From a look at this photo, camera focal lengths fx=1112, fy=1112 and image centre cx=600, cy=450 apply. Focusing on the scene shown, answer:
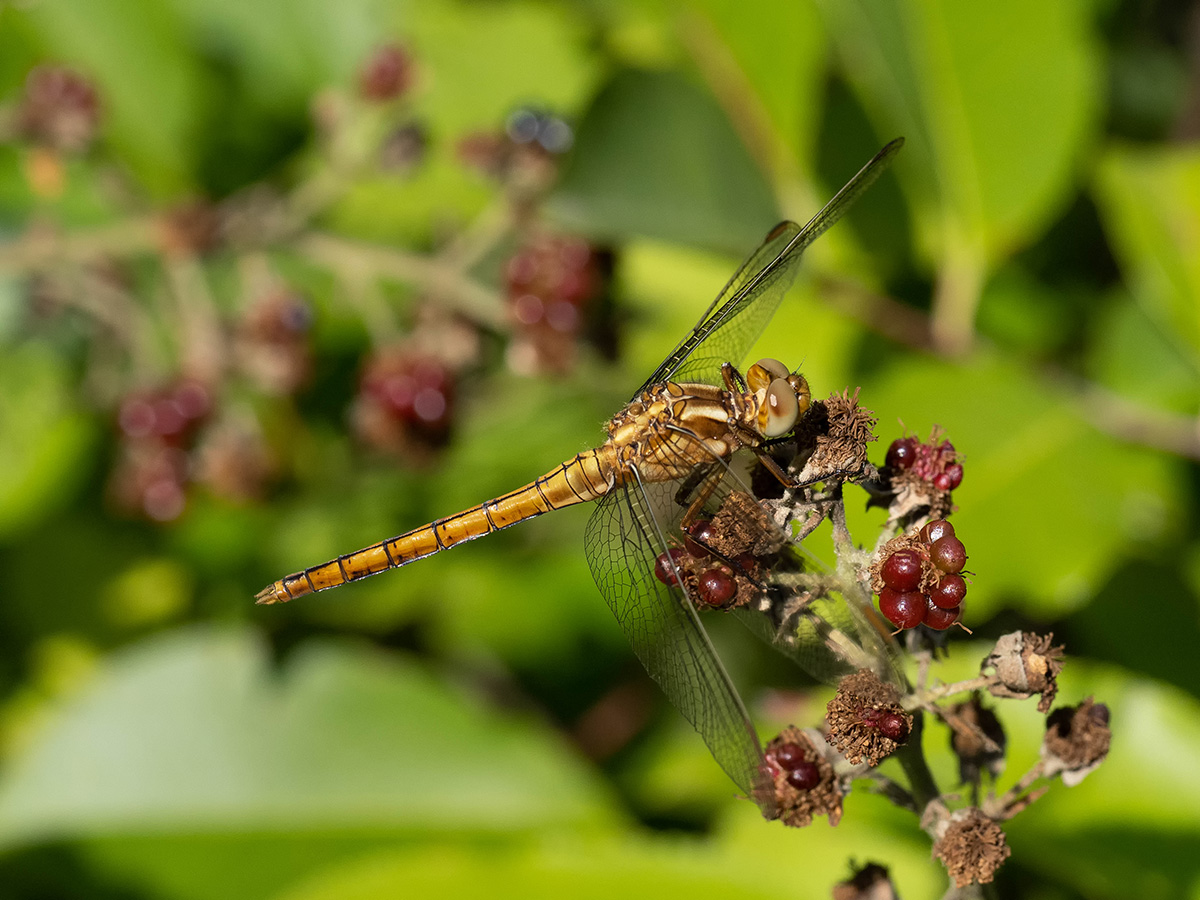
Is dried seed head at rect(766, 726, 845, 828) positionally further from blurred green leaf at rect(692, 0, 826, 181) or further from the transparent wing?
blurred green leaf at rect(692, 0, 826, 181)

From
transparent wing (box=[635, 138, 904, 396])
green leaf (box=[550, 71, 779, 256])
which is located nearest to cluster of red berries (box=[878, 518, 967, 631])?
transparent wing (box=[635, 138, 904, 396])

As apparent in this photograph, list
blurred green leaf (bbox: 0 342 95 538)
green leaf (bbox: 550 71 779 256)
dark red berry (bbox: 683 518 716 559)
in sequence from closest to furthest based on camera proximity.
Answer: dark red berry (bbox: 683 518 716 559) → green leaf (bbox: 550 71 779 256) → blurred green leaf (bbox: 0 342 95 538)

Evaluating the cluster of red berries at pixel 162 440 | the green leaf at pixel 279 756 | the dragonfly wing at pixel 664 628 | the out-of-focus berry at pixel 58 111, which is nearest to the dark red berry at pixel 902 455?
the dragonfly wing at pixel 664 628

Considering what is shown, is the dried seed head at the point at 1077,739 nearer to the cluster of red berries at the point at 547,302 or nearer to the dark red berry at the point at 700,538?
the dark red berry at the point at 700,538

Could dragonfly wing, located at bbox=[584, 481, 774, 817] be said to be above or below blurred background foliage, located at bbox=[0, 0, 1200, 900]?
below

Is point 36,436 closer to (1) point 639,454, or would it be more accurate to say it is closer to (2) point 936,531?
(1) point 639,454

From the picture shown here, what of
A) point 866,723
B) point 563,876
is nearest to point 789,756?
point 866,723
